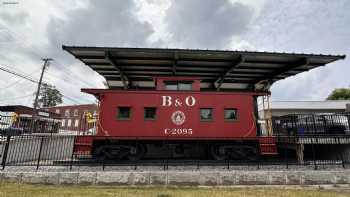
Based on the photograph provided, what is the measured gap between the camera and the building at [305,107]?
26.5m

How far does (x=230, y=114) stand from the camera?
10.7m

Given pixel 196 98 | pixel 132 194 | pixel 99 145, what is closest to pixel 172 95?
pixel 196 98

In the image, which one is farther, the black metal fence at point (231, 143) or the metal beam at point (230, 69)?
the metal beam at point (230, 69)

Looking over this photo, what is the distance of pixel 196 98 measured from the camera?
10.6m

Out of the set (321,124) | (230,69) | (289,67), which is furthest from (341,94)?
(230,69)

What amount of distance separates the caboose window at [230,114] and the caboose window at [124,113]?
5090mm

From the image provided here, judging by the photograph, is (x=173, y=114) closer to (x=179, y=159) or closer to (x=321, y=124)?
(x=179, y=159)

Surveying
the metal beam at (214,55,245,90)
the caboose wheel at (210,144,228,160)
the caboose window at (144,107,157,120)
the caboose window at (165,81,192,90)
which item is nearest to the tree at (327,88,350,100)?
the metal beam at (214,55,245,90)

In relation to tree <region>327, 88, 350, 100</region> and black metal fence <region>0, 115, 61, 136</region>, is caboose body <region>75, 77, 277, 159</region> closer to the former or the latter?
black metal fence <region>0, 115, 61, 136</region>

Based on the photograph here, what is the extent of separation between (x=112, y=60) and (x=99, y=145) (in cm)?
549

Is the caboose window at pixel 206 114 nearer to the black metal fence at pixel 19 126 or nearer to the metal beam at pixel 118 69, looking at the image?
the metal beam at pixel 118 69

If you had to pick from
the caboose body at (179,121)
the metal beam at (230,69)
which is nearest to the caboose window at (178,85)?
the caboose body at (179,121)

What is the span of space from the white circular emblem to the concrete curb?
3.10 m

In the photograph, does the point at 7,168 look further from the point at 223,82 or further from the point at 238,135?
the point at 223,82
